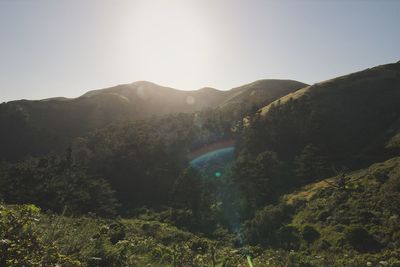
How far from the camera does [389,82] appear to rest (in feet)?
305

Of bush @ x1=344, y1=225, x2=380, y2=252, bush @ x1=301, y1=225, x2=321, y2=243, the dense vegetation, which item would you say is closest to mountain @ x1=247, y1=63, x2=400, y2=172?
the dense vegetation

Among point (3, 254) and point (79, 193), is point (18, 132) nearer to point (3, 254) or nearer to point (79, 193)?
point (79, 193)

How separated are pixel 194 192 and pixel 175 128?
4141 cm

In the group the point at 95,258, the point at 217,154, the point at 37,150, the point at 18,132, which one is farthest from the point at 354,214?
the point at 18,132

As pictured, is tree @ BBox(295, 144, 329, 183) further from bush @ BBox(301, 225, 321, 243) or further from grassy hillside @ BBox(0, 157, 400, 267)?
bush @ BBox(301, 225, 321, 243)

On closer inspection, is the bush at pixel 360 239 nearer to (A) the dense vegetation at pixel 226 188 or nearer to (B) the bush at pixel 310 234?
(A) the dense vegetation at pixel 226 188

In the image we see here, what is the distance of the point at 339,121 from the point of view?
81188 mm

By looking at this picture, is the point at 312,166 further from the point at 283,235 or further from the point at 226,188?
the point at 283,235

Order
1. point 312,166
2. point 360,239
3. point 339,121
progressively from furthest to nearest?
point 339,121, point 312,166, point 360,239

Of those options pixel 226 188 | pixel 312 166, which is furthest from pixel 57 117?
pixel 312 166

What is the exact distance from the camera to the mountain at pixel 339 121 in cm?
6862

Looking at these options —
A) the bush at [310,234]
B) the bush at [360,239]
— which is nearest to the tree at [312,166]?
the bush at [310,234]

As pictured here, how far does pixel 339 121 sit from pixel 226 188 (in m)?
33.6

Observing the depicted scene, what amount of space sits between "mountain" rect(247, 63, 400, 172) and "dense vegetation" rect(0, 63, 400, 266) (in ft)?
1.05
